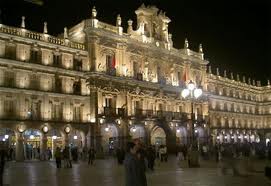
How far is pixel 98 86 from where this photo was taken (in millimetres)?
53500

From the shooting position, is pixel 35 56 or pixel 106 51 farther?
pixel 106 51

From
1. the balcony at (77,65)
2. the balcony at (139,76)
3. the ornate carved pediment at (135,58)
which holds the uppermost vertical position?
the ornate carved pediment at (135,58)

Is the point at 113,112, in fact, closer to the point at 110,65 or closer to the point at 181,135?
the point at 110,65

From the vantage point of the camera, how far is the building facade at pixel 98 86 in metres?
46.7

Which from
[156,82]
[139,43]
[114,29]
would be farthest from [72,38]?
[156,82]

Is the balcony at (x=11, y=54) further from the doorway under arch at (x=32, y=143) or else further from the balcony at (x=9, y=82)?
the doorway under arch at (x=32, y=143)

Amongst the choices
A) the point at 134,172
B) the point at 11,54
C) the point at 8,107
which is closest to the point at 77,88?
the point at 11,54

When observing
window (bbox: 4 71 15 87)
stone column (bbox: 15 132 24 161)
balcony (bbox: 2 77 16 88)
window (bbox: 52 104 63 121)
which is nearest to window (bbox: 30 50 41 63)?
window (bbox: 4 71 15 87)

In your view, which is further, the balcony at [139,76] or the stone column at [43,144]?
the balcony at [139,76]

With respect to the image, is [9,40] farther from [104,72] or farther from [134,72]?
[134,72]

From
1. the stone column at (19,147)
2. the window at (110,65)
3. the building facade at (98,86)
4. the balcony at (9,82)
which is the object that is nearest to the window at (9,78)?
the balcony at (9,82)

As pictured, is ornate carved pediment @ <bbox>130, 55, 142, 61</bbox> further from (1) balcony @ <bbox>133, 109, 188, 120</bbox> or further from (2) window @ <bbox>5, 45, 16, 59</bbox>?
(2) window @ <bbox>5, 45, 16, 59</bbox>

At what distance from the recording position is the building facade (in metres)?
46.7

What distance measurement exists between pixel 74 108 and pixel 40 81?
5669 millimetres
